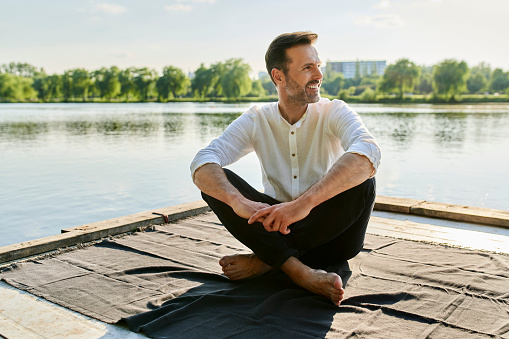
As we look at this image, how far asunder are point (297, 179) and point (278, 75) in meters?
0.61

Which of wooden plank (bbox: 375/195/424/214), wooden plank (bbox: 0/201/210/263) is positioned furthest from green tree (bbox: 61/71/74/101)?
wooden plank (bbox: 375/195/424/214)

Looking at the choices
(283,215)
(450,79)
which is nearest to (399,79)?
(450,79)

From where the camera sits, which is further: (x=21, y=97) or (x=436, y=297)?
(x=21, y=97)

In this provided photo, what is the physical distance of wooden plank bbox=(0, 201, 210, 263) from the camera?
2.98m

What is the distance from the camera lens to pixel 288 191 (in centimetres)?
268

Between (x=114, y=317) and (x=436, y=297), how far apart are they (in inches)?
58.9

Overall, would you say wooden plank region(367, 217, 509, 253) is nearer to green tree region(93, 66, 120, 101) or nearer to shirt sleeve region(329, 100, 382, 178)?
shirt sleeve region(329, 100, 382, 178)

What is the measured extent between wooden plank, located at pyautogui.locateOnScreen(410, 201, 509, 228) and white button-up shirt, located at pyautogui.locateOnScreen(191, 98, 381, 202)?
61.0 inches

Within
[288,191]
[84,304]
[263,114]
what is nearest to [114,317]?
[84,304]

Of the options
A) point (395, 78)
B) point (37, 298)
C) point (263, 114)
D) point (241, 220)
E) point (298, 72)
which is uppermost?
point (395, 78)

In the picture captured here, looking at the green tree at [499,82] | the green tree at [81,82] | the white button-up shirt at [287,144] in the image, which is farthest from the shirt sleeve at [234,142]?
the green tree at [499,82]

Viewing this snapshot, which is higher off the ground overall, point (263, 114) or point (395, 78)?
point (395, 78)

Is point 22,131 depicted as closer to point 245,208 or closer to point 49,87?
point 245,208

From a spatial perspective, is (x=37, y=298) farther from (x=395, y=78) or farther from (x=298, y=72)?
(x=395, y=78)
